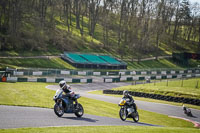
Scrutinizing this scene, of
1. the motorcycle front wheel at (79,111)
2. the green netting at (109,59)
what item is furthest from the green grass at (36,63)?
the motorcycle front wheel at (79,111)

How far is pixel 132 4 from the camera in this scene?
90312 millimetres

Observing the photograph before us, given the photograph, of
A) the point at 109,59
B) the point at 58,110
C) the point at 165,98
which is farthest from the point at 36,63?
the point at 58,110

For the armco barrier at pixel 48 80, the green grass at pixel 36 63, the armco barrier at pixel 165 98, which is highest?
the green grass at pixel 36 63

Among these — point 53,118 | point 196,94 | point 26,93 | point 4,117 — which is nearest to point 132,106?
point 53,118

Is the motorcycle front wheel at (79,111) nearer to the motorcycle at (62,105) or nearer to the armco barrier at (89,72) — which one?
the motorcycle at (62,105)

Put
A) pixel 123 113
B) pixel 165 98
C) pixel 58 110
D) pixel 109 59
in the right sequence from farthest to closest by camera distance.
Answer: pixel 109 59
pixel 165 98
pixel 123 113
pixel 58 110

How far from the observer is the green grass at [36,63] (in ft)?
154

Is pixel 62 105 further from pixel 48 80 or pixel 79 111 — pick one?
pixel 48 80

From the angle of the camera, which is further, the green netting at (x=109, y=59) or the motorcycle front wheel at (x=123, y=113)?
the green netting at (x=109, y=59)

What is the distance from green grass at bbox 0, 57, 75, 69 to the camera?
47.0 m

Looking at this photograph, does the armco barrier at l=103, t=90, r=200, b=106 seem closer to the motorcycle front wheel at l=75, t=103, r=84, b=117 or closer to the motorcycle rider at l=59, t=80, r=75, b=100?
the motorcycle front wheel at l=75, t=103, r=84, b=117

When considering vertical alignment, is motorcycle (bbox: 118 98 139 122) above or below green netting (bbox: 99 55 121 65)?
below

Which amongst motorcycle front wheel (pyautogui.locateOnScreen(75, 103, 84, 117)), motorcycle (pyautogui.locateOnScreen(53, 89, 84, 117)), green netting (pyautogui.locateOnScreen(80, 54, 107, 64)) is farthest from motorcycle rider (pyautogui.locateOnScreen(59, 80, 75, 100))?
green netting (pyautogui.locateOnScreen(80, 54, 107, 64))

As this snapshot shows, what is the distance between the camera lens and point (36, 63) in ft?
167
